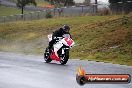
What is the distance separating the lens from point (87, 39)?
3422cm

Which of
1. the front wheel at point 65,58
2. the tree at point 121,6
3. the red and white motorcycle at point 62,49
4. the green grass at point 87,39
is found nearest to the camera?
the red and white motorcycle at point 62,49

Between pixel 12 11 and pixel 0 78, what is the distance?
78.5 m

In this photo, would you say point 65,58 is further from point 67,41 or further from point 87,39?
point 87,39

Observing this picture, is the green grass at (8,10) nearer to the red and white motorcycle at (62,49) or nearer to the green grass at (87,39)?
the green grass at (87,39)

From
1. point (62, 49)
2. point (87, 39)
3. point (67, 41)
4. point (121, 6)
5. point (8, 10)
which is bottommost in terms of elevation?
point (8, 10)

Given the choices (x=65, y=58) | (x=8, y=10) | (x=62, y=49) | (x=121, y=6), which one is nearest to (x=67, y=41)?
(x=62, y=49)

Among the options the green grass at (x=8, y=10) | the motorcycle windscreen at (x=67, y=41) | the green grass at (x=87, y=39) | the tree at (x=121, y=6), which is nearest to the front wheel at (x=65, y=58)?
the motorcycle windscreen at (x=67, y=41)

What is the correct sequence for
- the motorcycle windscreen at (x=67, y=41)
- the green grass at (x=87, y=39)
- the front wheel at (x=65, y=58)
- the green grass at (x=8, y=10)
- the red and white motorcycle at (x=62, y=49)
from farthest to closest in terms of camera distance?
the green grass at (x=8, y=10), the green grass at (x=87, y=39), the front wheel at (x=65, y=58), the red and white motorcycle at (x=62, y=49), the motorcycle windscreen at (x=67, y=41)

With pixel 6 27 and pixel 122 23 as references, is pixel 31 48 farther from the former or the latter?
pixel 6 27

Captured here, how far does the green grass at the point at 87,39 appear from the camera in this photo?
27234mm

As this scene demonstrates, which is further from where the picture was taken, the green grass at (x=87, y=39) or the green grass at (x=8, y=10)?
the green grass at (x=8, y=10)

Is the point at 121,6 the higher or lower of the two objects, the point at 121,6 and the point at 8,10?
the higher

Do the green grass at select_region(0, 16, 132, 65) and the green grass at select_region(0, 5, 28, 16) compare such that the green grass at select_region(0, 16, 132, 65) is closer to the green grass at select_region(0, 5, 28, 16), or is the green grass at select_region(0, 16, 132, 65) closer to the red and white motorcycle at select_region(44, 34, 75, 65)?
the red and white motorcycle at select_region(44, 34, 75, 65)

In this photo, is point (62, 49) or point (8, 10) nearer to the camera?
point (62, 49)
